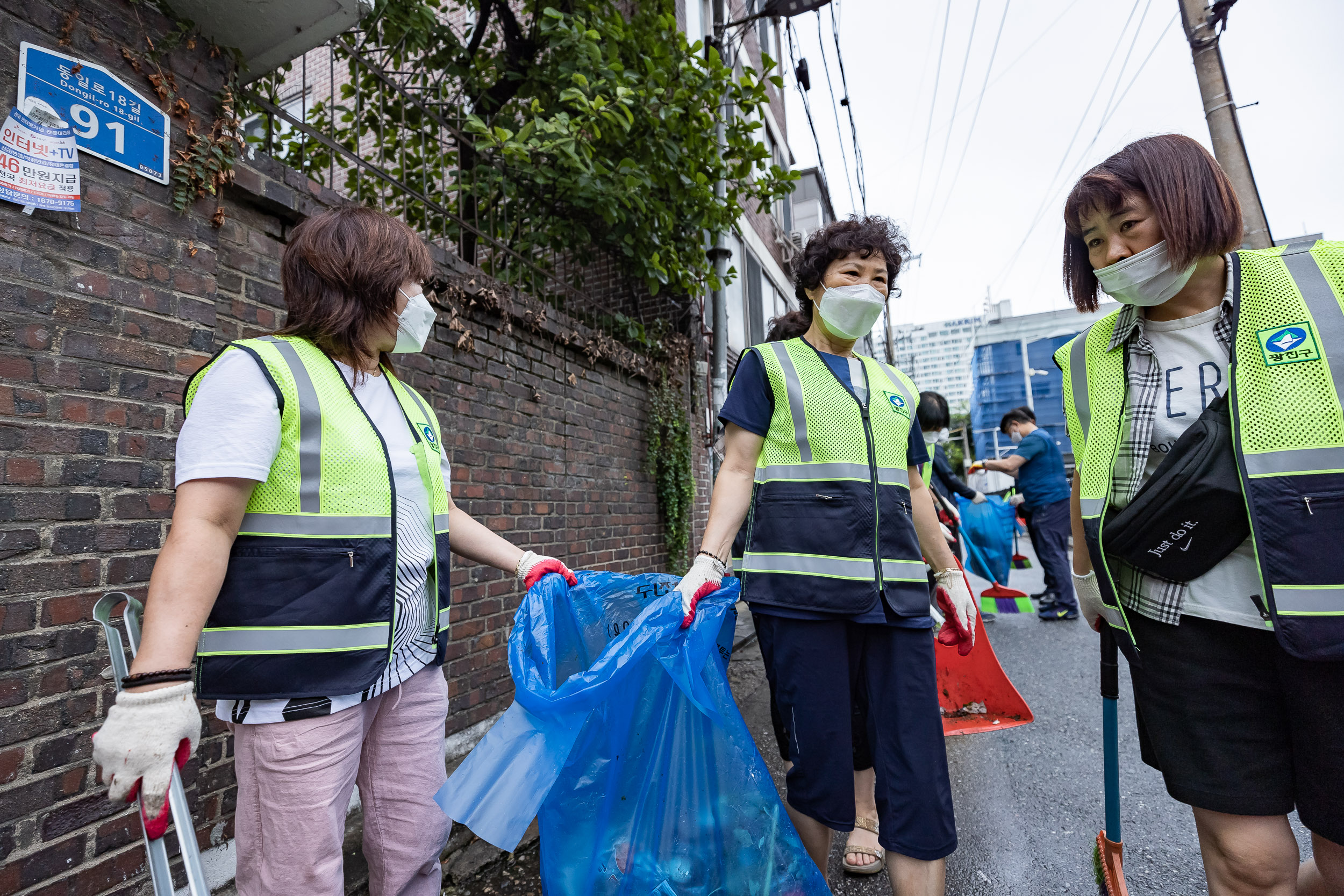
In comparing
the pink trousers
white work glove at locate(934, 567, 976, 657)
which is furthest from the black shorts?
the pink trousers

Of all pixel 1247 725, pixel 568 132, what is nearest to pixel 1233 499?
pixel 1247 725

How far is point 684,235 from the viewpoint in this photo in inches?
209

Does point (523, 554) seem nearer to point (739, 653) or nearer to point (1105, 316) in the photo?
point (1105, 316)

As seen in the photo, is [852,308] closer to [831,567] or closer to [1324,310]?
[831,567]

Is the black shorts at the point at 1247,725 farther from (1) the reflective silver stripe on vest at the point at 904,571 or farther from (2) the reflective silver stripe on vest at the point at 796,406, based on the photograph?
(2) the reflective silver stripe on vest at the point at 796,406

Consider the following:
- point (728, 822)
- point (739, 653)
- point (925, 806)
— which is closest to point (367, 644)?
point (728, 822)

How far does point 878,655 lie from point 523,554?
981 mm

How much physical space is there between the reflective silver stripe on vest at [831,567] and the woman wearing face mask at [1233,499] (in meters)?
0.41

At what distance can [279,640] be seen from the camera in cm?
122

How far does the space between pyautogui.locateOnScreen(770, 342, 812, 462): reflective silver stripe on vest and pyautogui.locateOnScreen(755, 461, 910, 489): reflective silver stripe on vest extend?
0.03m

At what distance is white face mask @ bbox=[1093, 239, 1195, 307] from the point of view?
1400 mm

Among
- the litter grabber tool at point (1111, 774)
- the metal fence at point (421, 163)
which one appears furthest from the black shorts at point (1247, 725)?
the metal fence at point (421, 163)

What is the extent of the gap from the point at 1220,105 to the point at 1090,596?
477 centimetres

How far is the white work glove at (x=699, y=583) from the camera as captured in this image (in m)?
1.61
